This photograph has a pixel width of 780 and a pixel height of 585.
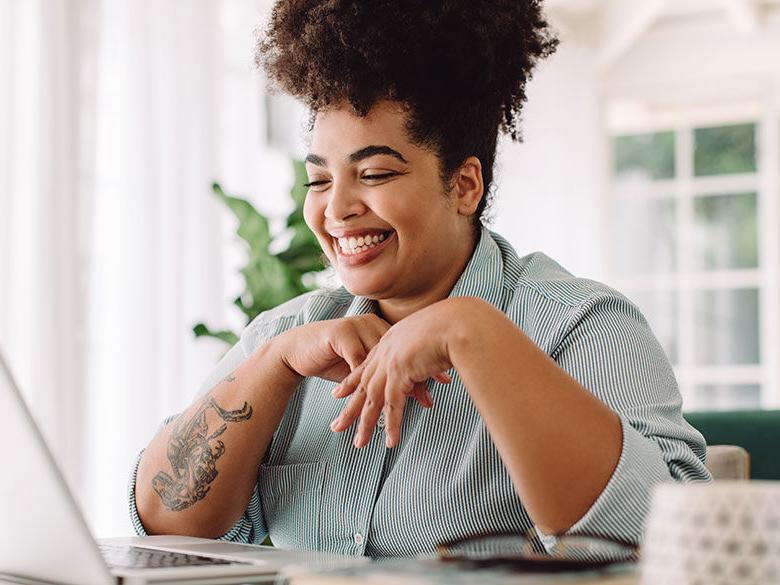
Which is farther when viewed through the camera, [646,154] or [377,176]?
[646,154]

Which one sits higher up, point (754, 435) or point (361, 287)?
point (361, 287)

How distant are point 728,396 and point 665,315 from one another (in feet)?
1.74

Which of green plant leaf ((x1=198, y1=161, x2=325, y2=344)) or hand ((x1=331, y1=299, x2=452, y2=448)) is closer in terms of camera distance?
hand ((x1=331, y1=299, x2=452, y2=448))

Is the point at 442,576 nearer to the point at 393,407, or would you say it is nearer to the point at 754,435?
the point at 393,407

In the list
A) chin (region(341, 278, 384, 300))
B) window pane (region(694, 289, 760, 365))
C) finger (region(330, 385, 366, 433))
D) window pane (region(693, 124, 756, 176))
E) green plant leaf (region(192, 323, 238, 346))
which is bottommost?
window pane (region(694, 289, 760, 365))

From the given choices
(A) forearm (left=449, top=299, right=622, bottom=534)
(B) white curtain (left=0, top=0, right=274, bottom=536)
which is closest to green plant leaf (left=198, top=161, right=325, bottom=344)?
(B) white curtain (left=0, top=0, right=274, bottom=536)

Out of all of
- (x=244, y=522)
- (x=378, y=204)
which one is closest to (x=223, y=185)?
(x=244, y=522)

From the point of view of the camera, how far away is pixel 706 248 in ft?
18.9

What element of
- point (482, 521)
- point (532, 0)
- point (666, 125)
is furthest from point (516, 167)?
point (482, 521)

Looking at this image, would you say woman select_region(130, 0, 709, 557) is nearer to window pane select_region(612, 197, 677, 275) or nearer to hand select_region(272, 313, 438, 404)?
hand select_region(272, 313, 438, 404)

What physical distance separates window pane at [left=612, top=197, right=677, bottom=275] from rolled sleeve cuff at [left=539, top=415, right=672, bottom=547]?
4962 mm

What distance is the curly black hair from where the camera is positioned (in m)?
1.40

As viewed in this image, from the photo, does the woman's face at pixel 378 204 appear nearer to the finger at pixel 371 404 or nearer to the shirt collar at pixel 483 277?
the shirt collar at pixel 483 277

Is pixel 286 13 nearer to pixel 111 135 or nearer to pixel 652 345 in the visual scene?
pixel 652 345
